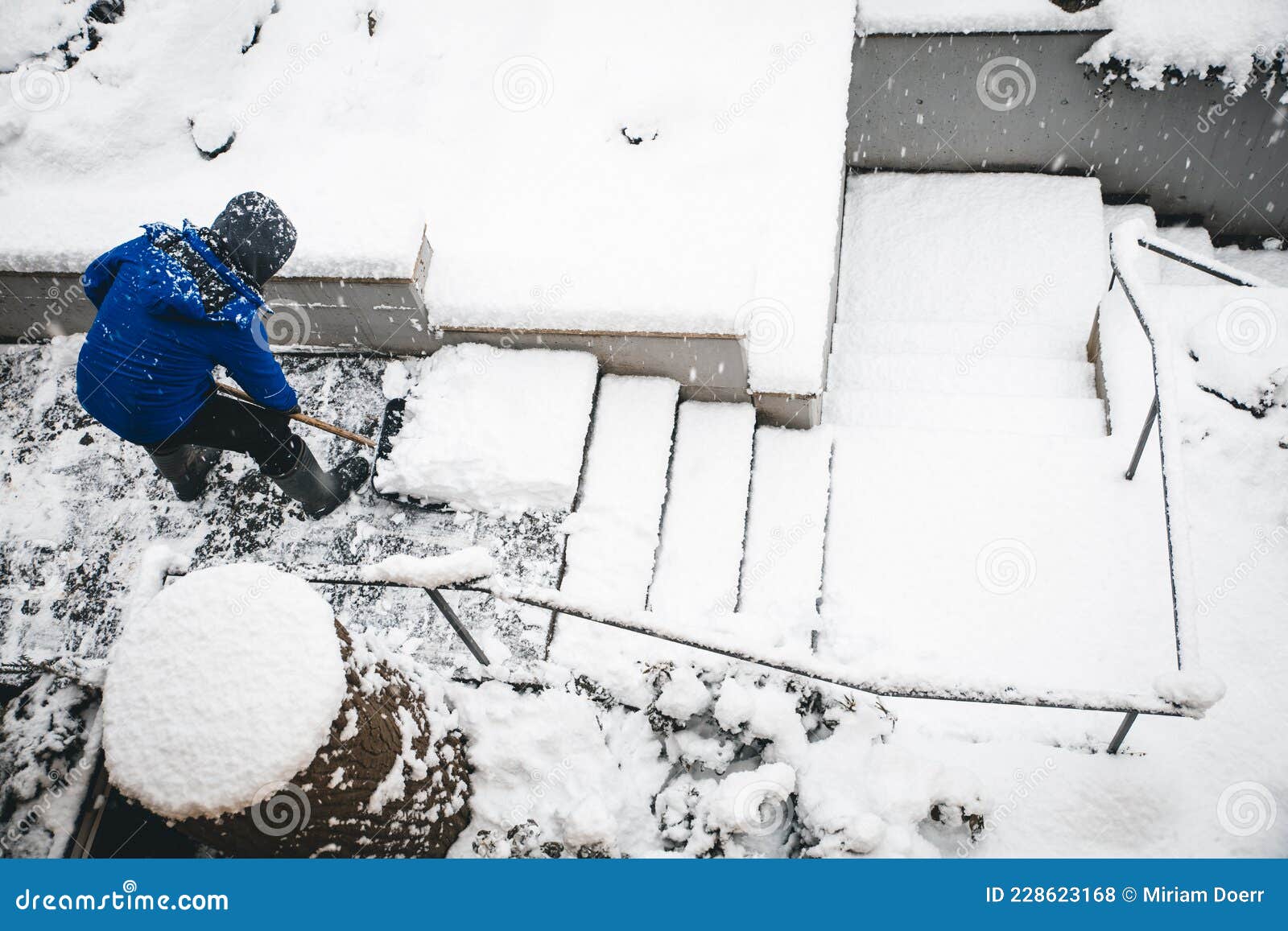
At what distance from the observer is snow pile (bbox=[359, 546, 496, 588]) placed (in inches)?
118

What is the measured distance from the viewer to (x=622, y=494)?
4.47m

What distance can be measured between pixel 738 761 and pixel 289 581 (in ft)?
6.28

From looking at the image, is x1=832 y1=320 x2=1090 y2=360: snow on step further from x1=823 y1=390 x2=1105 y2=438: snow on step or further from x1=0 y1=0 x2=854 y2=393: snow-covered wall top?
x1=0 y1=0 x2=854 y2=393: snow-covered wall top

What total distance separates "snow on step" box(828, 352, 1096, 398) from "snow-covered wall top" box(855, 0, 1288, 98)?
229cm

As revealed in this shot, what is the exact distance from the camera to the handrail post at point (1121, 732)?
3.20 m

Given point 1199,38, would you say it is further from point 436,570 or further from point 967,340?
point 436,570

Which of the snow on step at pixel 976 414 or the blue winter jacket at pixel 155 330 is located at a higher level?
the snow on step at pixel 976 414

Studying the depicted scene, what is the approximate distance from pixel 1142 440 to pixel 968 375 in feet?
5.59

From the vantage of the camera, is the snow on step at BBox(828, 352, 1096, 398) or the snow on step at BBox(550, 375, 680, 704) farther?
the snow on step at BBox(828, 352, 1096, 398)

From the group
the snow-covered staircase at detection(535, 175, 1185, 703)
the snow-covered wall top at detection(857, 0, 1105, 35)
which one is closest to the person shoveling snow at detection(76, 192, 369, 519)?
the snow-covered staircase at detection(535, 175, 1185, 703)

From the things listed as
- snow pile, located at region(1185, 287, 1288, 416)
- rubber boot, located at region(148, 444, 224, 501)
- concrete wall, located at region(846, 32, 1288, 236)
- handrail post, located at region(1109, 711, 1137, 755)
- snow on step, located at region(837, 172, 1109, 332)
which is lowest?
handrail post, located at region(1109, 711, 1137, 755)

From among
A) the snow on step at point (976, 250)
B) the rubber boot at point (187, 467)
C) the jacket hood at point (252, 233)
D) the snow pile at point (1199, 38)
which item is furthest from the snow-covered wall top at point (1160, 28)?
the rubber boot at point (187, 467)

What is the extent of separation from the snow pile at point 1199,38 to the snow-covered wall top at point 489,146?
204 cm

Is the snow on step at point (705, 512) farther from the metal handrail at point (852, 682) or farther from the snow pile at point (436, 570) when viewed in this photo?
the snow pile at point (436, 570)
